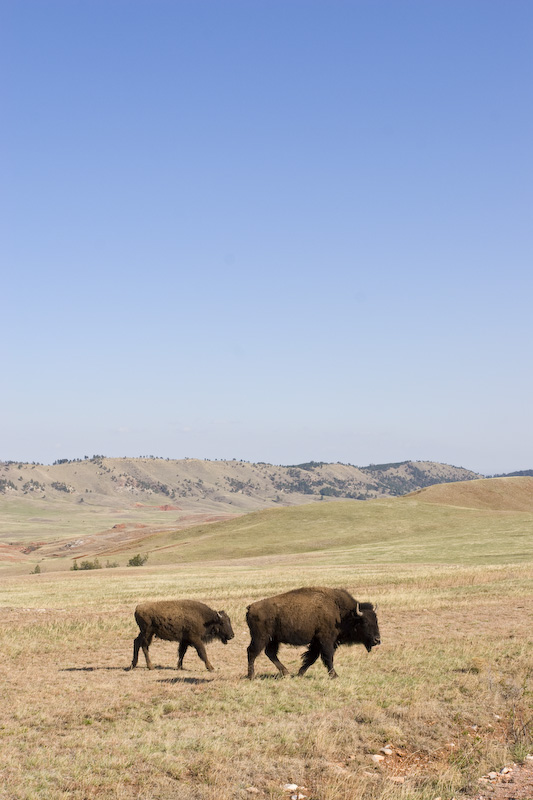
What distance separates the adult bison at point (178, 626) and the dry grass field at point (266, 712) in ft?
1.99

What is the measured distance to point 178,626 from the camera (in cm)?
1762

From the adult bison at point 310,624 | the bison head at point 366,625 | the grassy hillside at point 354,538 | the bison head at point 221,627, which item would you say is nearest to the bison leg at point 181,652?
the bison head at point 221,627

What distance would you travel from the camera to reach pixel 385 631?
71.8 feet

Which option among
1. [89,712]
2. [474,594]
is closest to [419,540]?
[474,594]

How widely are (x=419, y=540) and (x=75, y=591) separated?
4472cm

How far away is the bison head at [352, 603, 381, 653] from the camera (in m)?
16.0

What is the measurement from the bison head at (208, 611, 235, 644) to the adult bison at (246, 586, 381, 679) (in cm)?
205

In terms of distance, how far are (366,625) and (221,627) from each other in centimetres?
417

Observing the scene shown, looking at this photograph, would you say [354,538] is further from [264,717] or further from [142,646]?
[264,717]

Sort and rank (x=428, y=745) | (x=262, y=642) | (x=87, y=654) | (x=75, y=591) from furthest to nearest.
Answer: (x=75, y=591) → (x=87, y=654) → (x=262, y=642) → (x=428, y=745)

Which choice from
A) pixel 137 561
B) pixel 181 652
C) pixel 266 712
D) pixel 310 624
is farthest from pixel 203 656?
pixel 137 561

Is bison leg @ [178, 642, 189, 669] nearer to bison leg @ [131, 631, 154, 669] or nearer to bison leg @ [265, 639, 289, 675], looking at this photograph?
bison leg @ [131, 631, 154, 669]

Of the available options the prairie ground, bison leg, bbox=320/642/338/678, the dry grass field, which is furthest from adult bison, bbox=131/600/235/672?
bison leg, bbox=320/642/338/678

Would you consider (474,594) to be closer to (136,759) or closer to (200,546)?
(136,759)
